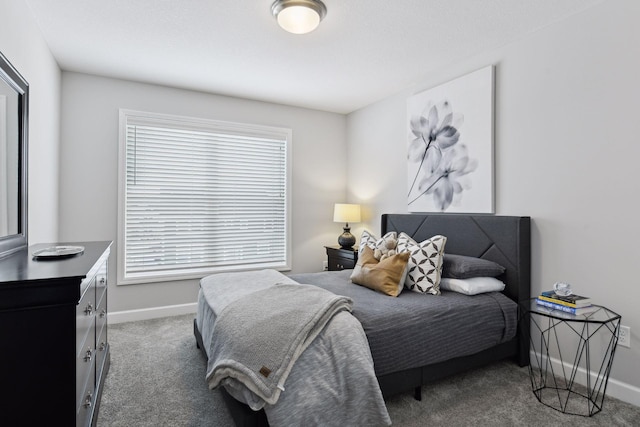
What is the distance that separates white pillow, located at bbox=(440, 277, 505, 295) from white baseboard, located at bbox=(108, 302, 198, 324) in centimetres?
282

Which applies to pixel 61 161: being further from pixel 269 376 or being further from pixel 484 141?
pixel 484 141

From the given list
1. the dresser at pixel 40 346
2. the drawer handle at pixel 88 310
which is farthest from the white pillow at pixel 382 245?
the dresser at pixel 40 346

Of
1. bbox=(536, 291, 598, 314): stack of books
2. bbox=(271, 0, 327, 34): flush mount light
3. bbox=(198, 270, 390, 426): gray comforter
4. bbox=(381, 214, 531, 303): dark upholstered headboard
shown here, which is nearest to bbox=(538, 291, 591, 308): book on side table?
bbox=(536, 291, 598, 314): stack of books

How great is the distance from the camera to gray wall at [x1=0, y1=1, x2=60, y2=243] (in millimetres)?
2096

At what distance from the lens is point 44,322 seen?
1224 mm

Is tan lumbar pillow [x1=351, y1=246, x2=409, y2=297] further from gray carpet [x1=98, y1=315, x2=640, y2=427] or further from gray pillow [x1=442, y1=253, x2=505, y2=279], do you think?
gray carpet [x1=98, y1=315, x2=640, y2=427]

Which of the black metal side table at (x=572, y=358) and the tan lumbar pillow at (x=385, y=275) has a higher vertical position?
the tan lumbar pillow at (x=385, y=275)

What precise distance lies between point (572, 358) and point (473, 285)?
32.5 inches

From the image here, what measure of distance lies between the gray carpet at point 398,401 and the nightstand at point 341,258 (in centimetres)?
177

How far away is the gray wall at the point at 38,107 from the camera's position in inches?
82.5

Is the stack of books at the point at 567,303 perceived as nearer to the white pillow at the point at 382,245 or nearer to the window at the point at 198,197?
the white pillow at the point at 382,245

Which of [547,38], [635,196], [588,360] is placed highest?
[547,38]

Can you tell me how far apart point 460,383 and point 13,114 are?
3.26 metres

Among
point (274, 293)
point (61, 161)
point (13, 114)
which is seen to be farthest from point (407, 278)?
point (61, 161)
